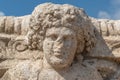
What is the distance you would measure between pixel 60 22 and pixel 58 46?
24 cm

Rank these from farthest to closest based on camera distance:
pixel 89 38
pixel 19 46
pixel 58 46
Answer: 1. pixel 19 46
2. pixel 89 38
3. pixel 58 46

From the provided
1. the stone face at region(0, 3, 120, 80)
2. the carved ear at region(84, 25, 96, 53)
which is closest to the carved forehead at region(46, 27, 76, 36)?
the stone face at region(0, 3, 120, 80)

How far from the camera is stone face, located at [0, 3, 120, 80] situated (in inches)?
181

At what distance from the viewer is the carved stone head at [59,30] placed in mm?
4586

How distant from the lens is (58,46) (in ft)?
15.0

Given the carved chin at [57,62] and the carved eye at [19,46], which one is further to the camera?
the carved eye at [19,46]

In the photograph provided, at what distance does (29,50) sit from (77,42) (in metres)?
0.55

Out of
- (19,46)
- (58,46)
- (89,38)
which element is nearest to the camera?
(58,46)

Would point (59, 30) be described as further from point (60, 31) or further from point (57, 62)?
point (57, 62)

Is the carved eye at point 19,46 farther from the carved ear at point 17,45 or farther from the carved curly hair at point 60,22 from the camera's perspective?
the carved curly hair at point 60,22

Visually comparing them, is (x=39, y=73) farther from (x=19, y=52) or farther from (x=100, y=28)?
(x=100, y=28)

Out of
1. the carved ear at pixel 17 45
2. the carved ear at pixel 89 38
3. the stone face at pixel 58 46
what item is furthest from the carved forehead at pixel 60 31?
the carved ear at pixel 17 45

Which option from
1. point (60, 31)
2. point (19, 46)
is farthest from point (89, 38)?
point (19, 46)

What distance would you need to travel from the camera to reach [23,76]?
4703mm
